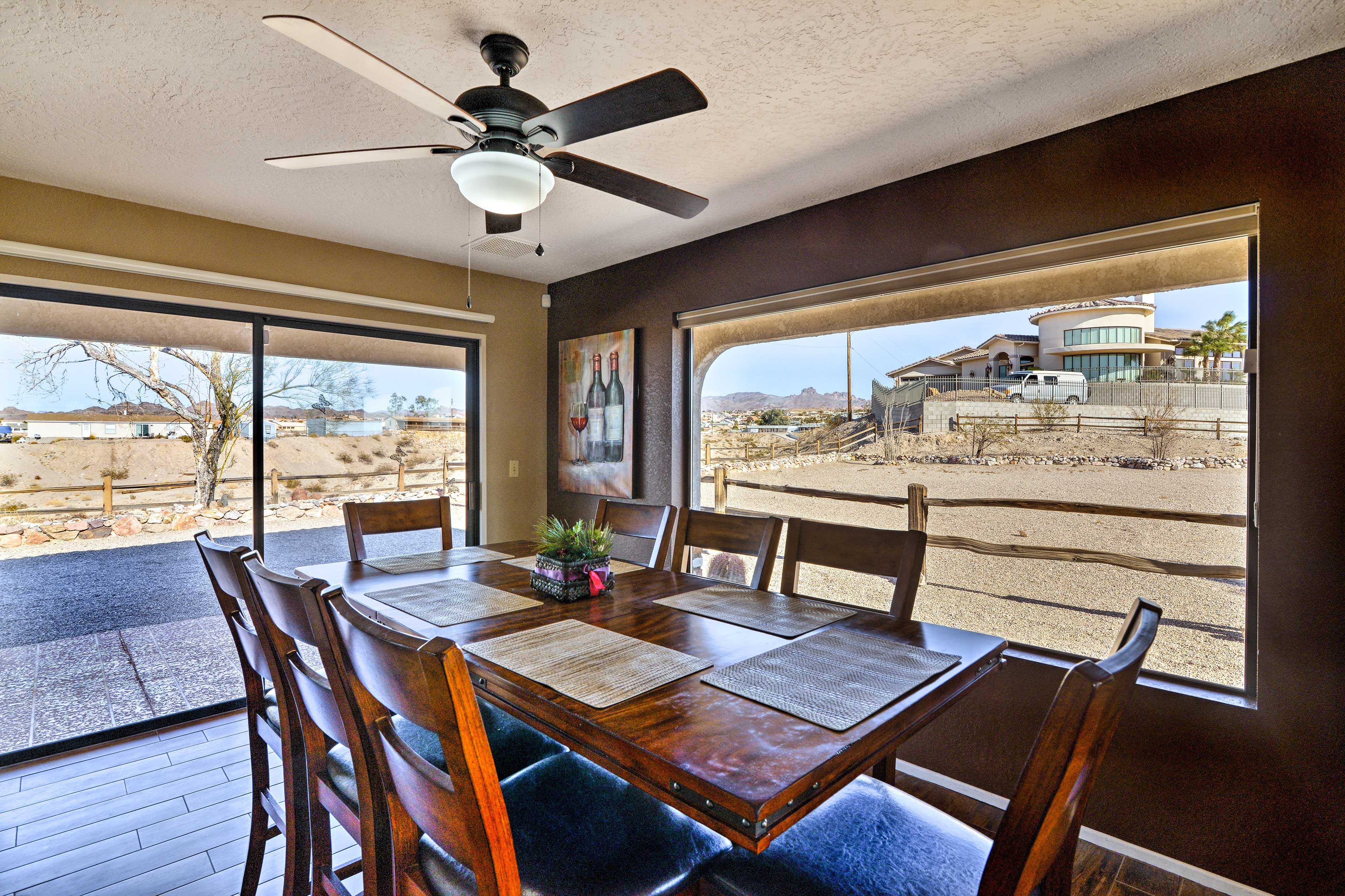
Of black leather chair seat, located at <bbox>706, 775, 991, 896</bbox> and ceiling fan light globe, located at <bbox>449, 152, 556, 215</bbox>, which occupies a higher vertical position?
ceiling fan light globe, located at <bbox>449, 152, 556, 215</bbox>

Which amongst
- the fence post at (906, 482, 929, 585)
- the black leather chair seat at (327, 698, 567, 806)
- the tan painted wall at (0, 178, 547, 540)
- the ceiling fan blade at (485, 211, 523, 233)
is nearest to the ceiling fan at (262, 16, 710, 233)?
the ceiling fan blade at (485, 211, 523, 233)

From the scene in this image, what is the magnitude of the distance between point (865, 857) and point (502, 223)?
2.00m

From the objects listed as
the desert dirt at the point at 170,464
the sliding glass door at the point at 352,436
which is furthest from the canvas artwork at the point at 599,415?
the desert dirt at the point at 170,464

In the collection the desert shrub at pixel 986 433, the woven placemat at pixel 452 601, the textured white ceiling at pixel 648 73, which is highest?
the textured white ceiling at pixel 648 73

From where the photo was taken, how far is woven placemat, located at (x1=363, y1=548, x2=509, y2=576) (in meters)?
2.19

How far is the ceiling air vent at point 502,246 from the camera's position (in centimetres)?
223

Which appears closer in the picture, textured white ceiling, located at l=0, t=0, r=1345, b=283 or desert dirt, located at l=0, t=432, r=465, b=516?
textured white ceiling, located at l=0, t=0, r=1345, b=283

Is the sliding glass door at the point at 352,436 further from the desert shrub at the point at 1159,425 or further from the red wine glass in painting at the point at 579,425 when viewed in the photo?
the desert shrub at the point at 1159,425

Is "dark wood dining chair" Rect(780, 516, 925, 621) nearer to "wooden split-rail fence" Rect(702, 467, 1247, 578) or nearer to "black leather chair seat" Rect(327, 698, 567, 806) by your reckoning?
"wooden split-rail fence" Rect(702, 467, 1247, 578)

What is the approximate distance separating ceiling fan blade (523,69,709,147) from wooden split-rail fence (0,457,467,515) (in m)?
2.50

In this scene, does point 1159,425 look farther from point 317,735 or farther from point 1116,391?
point 317,735

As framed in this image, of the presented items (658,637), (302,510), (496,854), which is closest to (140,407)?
(302,510)

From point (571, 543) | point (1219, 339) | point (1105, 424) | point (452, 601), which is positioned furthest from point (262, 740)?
point (1219, 339)

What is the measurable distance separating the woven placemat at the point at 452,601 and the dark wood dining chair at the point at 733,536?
67cm
